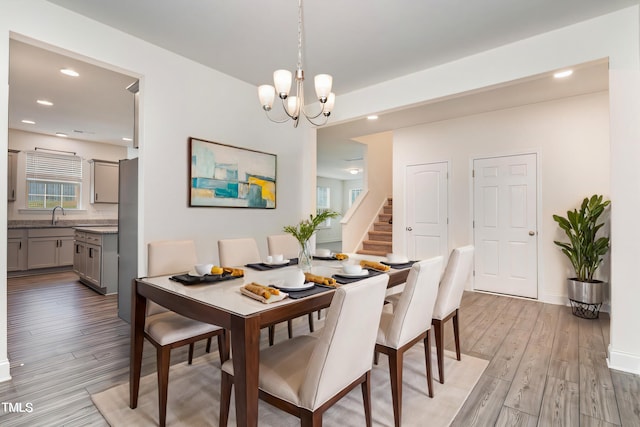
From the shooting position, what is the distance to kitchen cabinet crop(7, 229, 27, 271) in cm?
555

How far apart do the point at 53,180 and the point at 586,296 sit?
865cm

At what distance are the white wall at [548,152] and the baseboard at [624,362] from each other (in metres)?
1.89

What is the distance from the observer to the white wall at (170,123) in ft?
7.65

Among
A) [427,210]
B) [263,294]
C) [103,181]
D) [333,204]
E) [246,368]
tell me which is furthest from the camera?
[333,204]

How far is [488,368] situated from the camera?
2.45 meters

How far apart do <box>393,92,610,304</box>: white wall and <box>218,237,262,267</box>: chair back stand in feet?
10.9

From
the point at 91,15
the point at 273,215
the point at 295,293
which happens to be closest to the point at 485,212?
the point at 273,215

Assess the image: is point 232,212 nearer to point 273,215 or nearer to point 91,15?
point 273,215

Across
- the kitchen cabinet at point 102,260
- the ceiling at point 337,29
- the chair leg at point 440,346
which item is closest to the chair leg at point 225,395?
the chair leg at point 440,346

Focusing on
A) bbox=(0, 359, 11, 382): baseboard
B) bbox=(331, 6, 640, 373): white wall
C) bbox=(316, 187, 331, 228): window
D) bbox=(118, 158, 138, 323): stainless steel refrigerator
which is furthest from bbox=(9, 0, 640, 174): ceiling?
bbox=(316, 187, 331, 228): window

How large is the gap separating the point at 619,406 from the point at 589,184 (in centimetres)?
294

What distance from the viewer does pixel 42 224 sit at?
6047mm

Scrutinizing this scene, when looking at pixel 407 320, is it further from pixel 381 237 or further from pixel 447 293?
pixel 381 237

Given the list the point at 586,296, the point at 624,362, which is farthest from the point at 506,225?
the point at 624,362
